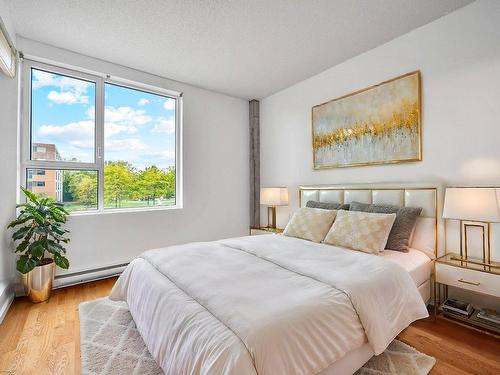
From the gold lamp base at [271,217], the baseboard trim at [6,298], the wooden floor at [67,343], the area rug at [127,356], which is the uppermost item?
the gold lamp base at [271,217]

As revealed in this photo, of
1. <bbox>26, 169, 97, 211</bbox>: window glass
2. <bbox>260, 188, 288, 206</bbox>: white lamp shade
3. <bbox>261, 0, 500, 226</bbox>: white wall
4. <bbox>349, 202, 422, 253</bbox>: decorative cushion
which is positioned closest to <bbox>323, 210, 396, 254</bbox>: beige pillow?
<bbox>349, 202, 422, 253</bbox>: decorative cushion

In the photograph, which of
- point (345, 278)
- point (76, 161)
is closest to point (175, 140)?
point (76, 161)

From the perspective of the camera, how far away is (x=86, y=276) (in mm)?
3080

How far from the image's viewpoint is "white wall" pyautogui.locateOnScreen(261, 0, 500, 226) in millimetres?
2143

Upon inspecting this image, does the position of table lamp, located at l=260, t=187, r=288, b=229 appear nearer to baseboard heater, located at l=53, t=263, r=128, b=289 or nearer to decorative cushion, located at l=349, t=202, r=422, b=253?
decorative cushion, located at l=349, t=202, r=422, b=253

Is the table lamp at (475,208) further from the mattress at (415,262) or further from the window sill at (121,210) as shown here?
the window sill at (121,210)

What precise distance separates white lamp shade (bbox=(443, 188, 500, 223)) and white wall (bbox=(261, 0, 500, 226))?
0.31 metres

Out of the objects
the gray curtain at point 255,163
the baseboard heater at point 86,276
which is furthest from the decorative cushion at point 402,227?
the baseboard heater at point 86,276

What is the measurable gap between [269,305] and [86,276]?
9.14 feet

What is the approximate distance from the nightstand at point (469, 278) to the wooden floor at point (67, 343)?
0.24ft

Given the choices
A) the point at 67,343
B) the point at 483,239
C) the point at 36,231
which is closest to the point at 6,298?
the point at 36,231

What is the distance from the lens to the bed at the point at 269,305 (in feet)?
3.59

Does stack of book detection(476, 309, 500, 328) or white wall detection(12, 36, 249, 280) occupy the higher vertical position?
white wall detection(12, 36, 249, 280)

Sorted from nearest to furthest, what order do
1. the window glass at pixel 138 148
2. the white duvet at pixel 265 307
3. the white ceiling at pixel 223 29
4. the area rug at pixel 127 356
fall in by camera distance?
the white duvet at pixel 265 307
the area rug at pixel 127 356
the white ceiling at pixel 223 29
the window glass at pixel 138 148
